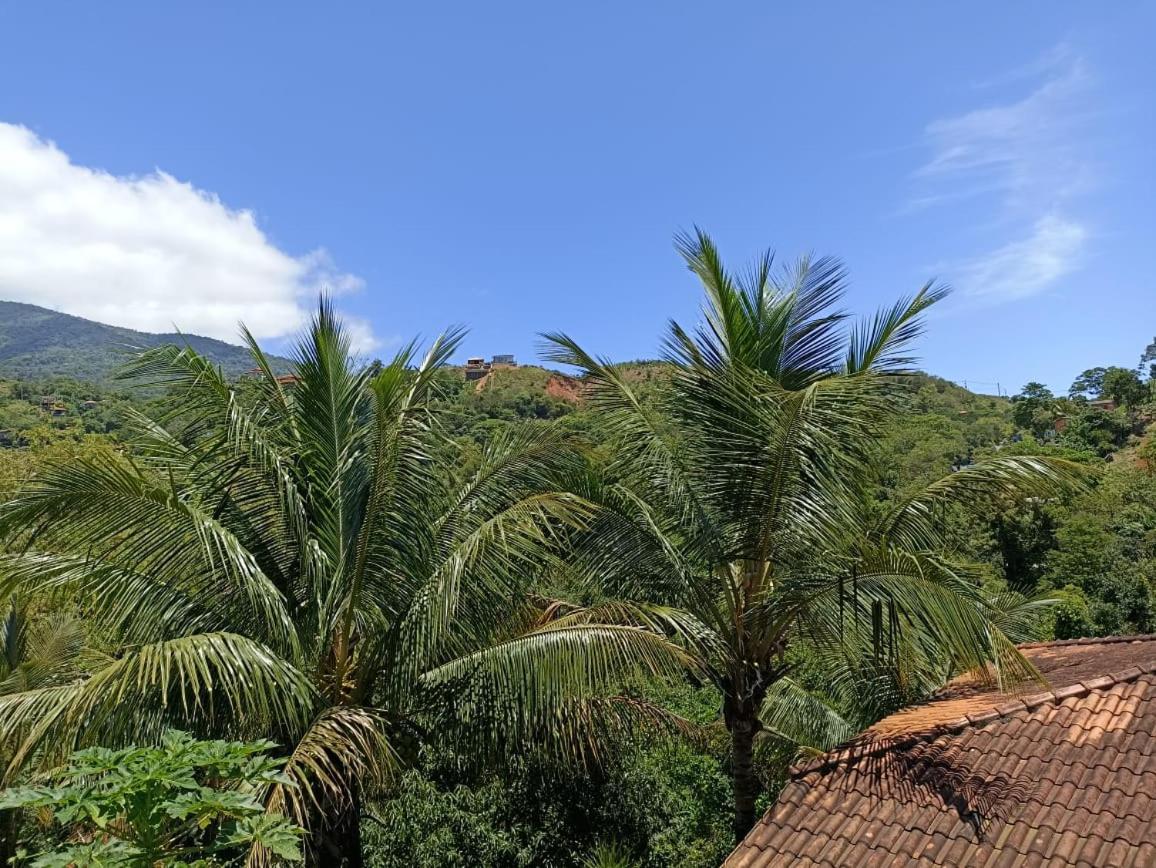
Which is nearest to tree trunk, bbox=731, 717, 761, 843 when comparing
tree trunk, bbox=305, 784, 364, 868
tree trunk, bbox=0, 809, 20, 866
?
tree trunk, bbox=305, 784, 364, 868

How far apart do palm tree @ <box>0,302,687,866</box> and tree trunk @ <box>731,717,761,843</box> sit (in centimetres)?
93

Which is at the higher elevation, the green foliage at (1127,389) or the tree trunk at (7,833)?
the green foliage at (1127,389)

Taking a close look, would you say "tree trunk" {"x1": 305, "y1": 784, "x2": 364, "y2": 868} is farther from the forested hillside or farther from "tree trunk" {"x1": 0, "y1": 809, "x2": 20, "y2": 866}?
"tree trunk" {"x1": 0, "y1": 809, "x2": 20, "y2": 866}

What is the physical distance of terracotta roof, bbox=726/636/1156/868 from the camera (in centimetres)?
442

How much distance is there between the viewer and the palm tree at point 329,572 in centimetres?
459

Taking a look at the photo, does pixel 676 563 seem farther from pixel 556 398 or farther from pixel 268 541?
pixel 556 398

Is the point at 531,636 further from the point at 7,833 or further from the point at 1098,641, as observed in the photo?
the point at 1098,641

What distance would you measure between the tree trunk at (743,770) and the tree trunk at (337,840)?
315cm

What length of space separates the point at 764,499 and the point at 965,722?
90.6 inches

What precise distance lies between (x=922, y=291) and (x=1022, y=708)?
3504 millimetres

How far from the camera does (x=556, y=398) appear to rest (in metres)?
66.9

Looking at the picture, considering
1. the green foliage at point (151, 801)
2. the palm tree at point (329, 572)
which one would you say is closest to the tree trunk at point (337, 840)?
the palm tree at point (329, 572)

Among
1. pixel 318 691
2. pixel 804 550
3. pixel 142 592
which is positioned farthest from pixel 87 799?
pixel 804 550

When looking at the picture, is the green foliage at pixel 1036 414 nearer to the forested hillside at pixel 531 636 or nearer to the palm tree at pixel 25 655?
the forested hillside at pixel 531 636
